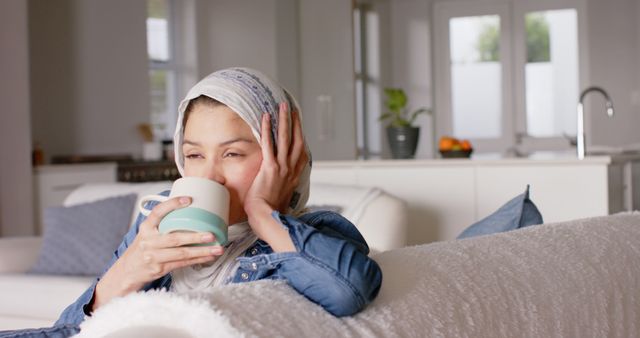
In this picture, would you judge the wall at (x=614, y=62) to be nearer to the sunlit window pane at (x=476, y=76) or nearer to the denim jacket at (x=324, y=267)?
the sunlit window pane at (x=476, y=76)

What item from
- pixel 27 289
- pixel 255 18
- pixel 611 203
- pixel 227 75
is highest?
pixel 255 18

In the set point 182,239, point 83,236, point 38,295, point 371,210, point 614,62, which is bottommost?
point 38,295

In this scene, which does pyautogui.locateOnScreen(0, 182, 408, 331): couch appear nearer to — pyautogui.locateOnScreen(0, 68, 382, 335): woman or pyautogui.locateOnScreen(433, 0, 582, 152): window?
pyautogui.locateOnScreen(0, 68, 382, 335): woman

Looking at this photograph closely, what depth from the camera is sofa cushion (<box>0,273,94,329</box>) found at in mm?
3373

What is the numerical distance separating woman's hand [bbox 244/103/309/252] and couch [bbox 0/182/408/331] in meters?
1.78

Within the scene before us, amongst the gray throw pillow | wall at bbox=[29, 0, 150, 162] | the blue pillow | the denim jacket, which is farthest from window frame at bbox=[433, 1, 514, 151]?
the denim jacket

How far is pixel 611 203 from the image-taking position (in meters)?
3.65

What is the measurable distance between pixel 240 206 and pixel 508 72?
8.64 metres

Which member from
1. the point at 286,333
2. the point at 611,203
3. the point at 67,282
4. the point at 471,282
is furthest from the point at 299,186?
the point at 611,203

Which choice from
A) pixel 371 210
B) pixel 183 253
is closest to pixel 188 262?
pixel 183 253

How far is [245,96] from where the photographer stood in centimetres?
122

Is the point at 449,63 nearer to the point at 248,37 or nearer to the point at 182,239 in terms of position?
the point at 248,37

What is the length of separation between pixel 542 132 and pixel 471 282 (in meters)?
8.80

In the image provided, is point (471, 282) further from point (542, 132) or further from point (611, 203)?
point (542, 132)
